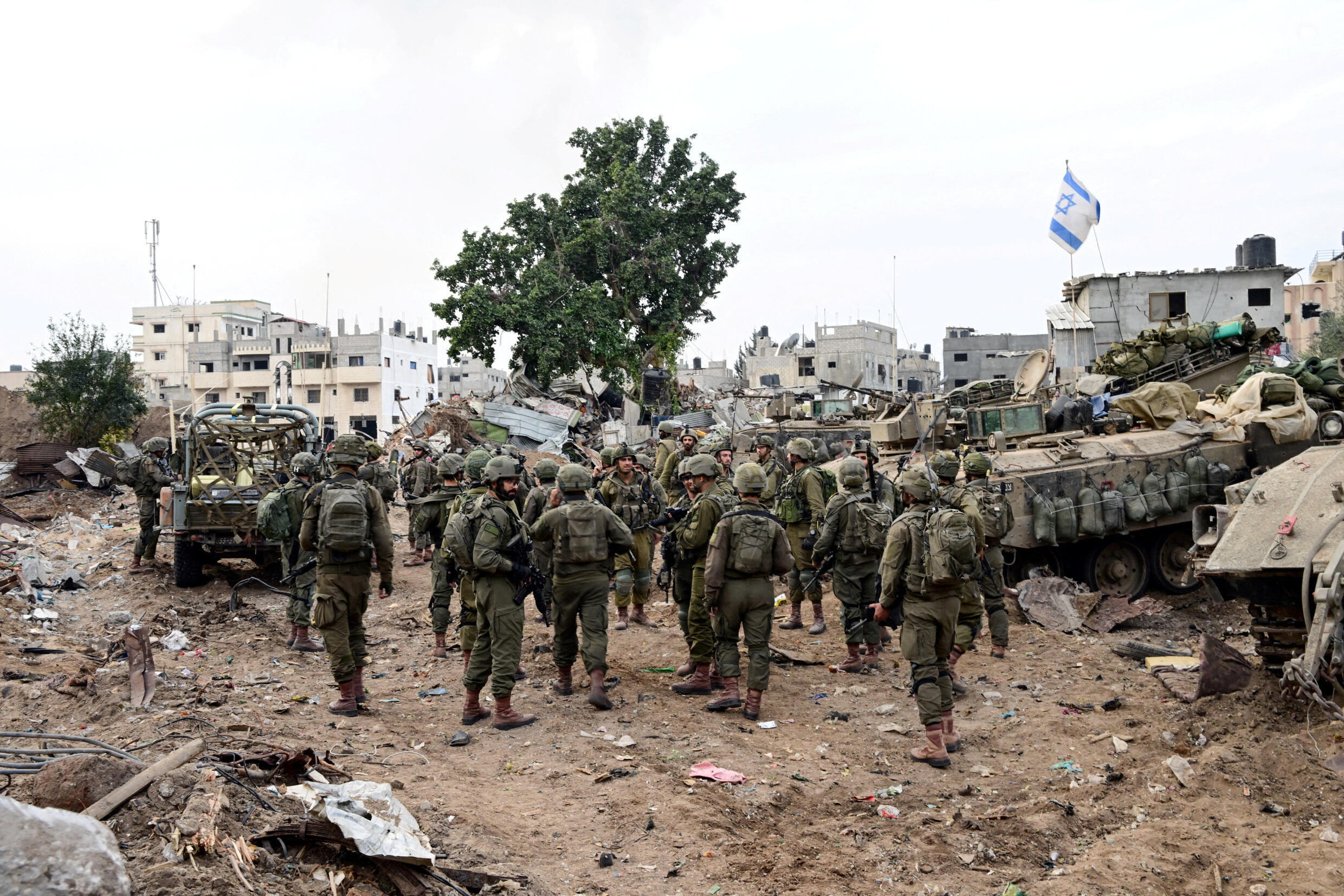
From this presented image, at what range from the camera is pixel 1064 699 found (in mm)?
8055

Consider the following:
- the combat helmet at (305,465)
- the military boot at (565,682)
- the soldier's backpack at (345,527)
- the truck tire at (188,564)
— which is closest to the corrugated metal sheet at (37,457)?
the truck tire at (188,564)

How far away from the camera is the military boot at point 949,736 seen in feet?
22.2

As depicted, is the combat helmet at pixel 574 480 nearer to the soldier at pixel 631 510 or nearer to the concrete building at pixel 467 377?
the soldier at pixel 631 510

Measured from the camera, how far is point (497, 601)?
23.5ft

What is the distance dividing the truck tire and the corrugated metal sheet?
14.6 metres

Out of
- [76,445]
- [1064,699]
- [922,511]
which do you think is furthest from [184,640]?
[76,445]

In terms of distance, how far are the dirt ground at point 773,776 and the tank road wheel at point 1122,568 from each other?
2.51m

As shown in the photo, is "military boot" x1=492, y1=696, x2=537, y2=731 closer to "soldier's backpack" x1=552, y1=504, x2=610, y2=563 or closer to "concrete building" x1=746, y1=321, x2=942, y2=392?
"soldier's backpack" x1=552, y1=504, x2=610, y2=563

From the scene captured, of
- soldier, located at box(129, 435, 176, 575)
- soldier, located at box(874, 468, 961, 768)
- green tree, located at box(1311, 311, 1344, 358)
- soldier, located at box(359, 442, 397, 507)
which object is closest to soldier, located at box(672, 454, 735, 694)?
soldier, located at box(874, 468, 961, 768)

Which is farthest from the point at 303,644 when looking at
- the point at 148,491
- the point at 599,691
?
the point at 148,491

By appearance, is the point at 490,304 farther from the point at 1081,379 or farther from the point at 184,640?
the point at 184,640

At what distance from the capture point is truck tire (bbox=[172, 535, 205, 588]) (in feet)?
39.5

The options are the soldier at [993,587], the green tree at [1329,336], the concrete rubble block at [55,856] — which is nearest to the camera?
the concrete rubble block at [55,856]

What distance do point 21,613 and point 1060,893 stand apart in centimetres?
993
